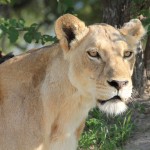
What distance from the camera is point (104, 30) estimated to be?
5.04 meters

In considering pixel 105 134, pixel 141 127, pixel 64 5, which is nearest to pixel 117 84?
pixel 105 134

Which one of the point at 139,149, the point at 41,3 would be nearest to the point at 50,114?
the point at 139,149

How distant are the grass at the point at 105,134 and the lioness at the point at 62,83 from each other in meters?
1.26

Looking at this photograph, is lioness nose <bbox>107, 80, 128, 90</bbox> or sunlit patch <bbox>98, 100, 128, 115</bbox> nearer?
lioness nose <bbox>107, 80, 128, 90</bbox>

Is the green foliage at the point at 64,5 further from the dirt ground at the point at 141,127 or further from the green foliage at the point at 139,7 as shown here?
the dirt ground at the point at 141,127

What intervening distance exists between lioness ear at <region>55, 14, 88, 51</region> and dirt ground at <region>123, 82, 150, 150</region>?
184 centimetres

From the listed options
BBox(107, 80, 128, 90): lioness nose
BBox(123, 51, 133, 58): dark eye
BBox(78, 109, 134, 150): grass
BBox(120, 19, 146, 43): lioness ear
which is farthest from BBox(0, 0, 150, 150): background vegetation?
BBox(107, 80, 128, 90): lioness nose

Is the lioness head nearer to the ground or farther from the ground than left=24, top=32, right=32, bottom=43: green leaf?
nearer to the ground

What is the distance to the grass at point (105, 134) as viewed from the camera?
21.6 ft

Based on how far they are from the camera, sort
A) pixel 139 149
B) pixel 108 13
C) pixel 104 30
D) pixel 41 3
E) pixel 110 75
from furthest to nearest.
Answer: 1. pixel 41 3
2. pixel 108 13
3. pixel 139 149
4. pixel 104 30
5. pixel 110 75

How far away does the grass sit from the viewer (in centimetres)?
658

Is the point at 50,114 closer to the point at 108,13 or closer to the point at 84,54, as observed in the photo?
the point at 84,54

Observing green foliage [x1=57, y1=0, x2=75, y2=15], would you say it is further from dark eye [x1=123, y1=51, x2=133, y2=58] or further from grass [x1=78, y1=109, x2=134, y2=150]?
dark eye [x1=123, y1=51, x2=133, y2=58]

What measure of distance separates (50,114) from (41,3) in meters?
11.6
